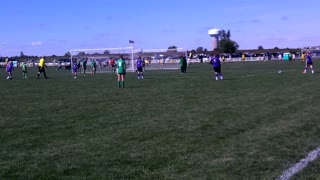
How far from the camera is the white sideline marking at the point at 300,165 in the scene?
6.29 meters

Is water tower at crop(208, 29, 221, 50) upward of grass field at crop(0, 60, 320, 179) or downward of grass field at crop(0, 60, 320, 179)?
upward

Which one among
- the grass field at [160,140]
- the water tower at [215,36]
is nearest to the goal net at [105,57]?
the grass field at [160,140]

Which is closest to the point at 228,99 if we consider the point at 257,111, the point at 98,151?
the point at 257,111

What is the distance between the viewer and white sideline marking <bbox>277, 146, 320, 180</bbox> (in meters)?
6.29

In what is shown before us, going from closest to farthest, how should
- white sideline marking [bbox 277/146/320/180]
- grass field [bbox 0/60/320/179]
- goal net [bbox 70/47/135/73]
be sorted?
white sideline marking [bbox 277/146/320/180]
grass field [bbox 0/60/320/179]
goal net [bbox 70/47/135/73]

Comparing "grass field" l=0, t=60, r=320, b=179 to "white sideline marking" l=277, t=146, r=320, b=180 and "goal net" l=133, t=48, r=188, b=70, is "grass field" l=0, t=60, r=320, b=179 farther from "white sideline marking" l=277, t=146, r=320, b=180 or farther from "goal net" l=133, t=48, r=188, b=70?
"goal net" l=133, t=48, r=188, b=70

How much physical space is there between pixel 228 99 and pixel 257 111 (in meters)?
3.61

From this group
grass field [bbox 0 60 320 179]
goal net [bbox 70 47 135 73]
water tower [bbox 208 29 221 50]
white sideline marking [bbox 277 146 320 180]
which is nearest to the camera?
white sideline marking [bbox 277 146 320 180]

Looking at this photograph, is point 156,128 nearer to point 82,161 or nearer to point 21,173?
point 82,161

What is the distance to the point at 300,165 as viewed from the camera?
22.4 feet

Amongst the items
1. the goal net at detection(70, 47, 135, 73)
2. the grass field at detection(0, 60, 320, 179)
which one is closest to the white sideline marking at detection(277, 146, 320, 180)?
the grass field at detection(0, 60, 320, 179)

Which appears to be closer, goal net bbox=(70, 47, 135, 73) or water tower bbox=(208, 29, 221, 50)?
goal net bbox=(70, 47, 135, 73)

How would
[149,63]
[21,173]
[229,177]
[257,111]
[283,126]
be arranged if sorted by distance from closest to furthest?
[229,177], [21,173], [283,126], [257,111], [149,63]

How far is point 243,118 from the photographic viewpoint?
11.5 m
